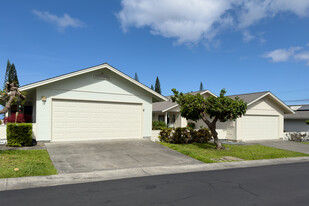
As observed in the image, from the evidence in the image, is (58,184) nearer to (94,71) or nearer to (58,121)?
(58,121)

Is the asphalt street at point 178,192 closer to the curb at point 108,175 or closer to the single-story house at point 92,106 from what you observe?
the curb at point 108,175

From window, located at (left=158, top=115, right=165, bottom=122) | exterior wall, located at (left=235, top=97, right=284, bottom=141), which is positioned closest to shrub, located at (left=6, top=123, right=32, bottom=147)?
exterior wall, located at (left=235, top=97, right=284, bottom=141)

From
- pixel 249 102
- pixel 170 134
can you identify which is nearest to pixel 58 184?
pixel 170 134

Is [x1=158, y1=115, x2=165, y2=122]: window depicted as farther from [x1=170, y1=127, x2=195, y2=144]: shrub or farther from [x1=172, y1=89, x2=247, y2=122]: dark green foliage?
[x1=172, y1=89, x2=247, y2=122]: dark green foliage

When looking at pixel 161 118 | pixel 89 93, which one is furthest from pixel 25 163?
pixel 161 118

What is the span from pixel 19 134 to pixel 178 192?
9.22 metres

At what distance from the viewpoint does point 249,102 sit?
1900cm

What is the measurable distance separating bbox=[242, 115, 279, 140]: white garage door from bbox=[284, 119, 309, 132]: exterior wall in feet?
29.3

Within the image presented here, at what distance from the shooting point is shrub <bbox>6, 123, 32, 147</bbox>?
36.4 ft

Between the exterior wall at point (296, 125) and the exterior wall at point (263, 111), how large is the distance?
8411 millimetres

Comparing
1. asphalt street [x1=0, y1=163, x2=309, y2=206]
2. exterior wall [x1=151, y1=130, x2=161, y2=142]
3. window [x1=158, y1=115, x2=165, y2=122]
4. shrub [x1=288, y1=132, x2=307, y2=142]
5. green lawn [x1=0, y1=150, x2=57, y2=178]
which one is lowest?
shrub [x1=288, y1=132, x2=307, y2=142]

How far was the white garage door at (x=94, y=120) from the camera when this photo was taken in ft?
41.2

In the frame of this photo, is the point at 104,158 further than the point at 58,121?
No

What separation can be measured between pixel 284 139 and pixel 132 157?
58.4 ft
